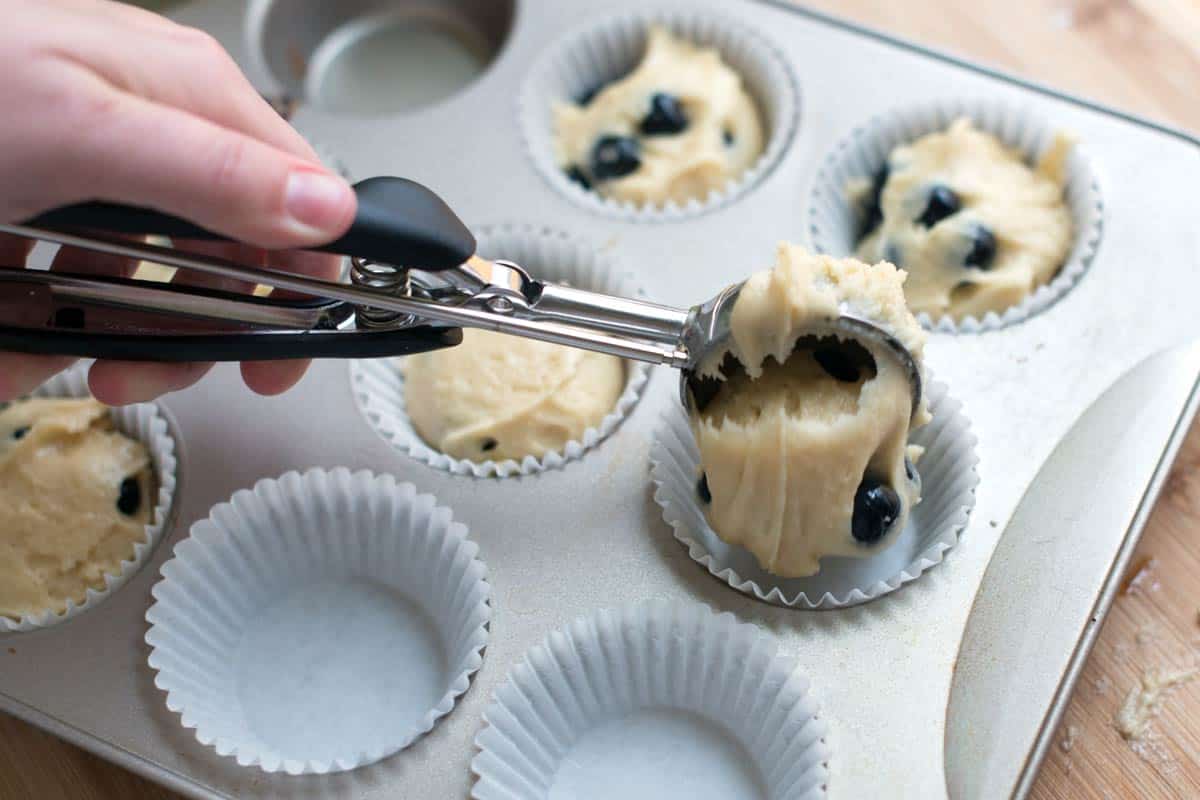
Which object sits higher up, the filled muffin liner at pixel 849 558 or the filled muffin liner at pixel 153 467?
the filled muffin liner at pixel 153 467

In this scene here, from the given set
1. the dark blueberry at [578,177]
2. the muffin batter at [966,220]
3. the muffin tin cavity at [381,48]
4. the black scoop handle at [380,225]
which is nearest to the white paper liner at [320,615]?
the black scoop handle at [380,225]

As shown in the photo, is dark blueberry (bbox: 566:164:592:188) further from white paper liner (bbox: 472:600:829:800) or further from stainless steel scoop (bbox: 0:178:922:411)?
white paper liner (bbox: 472:600:829:800)

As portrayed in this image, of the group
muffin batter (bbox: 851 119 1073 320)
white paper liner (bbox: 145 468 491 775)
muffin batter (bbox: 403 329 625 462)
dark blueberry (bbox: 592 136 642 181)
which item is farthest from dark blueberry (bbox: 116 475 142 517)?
muffin batter (bbox: 851 119 1073 320)

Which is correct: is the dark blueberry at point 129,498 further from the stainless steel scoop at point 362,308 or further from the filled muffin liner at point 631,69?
the filled muffin liner at point 631,69

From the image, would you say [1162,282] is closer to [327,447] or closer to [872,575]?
[872,575]

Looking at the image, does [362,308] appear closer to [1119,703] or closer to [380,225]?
[380,225]

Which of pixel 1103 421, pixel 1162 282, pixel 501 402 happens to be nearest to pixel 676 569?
pixel 501 402

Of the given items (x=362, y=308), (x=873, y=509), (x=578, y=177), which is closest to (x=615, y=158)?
(x=578, y=177)
